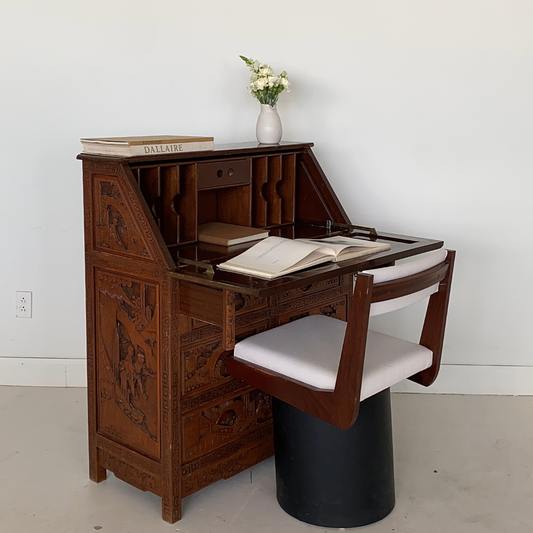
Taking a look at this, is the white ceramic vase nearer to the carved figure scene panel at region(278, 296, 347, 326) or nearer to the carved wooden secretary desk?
the carved wooden secretary desk

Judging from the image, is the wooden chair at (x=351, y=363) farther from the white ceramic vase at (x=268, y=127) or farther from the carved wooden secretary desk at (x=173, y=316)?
the white ceramic vase at (x=268, y=127)

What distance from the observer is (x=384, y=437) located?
215 cm

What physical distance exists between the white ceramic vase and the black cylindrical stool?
0.95 m

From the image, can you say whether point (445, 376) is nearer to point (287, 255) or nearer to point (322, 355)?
point (322, 355)

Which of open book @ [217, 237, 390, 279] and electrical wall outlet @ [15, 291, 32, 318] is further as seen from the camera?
electrical wall outlet @ [15, 291, 32, 318]

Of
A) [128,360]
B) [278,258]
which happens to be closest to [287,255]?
[278,258]

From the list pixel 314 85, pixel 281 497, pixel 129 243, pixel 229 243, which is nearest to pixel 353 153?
pixel 314 85

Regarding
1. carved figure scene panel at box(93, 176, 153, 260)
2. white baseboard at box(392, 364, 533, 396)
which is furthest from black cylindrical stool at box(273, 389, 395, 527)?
white baseboard at box(392, 364, 533, 396)

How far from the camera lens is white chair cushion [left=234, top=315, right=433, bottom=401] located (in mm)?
1939

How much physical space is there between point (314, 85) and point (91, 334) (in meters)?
1.40

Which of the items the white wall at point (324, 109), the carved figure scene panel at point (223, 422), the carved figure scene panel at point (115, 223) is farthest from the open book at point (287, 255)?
the white wall at point (324, 109)

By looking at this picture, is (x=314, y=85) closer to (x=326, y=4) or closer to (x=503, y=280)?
(x=326, y=4)

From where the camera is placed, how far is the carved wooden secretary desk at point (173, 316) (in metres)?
2.01

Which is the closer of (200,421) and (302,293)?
(200,421)
